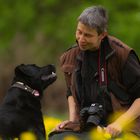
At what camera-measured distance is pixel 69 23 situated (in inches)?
612

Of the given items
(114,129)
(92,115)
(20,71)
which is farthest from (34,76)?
(114,129)

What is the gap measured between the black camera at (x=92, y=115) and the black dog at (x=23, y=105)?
676 mm

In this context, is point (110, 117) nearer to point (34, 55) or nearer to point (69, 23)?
point (69, 23)

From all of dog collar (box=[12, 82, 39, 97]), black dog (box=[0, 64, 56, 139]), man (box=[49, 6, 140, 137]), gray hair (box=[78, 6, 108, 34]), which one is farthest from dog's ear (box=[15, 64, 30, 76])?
gray hair (box=[78, 6, 108, 34])

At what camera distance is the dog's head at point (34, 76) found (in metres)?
7.74

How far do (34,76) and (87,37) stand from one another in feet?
4.01

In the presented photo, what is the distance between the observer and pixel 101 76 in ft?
22.6

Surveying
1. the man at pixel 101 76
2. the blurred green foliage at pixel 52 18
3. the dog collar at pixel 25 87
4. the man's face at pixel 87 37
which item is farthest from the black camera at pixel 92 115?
the blurred green foliage at pixel 52 18

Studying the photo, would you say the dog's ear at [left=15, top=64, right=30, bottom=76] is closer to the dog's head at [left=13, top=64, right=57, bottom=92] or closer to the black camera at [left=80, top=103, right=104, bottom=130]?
the dog's head at [left=13, top=64, right=57, bottom=92]

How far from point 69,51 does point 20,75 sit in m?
Result: 0.73

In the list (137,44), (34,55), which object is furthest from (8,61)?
(137,44)

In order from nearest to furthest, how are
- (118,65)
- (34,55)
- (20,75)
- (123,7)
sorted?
(118,65), (20,75), (123,7), (34,55)

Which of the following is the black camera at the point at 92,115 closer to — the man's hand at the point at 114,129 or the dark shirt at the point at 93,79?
the dark shirt at the point at 93,79

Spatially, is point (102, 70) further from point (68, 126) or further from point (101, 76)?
point (68, 126)
